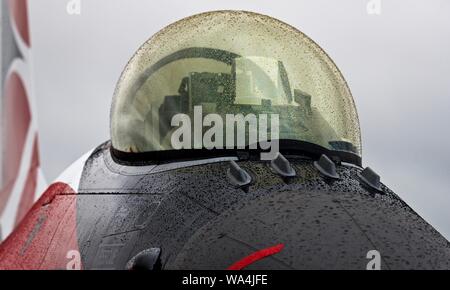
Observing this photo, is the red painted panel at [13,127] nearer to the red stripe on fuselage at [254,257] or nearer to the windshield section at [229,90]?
the windshield section at [229,90]

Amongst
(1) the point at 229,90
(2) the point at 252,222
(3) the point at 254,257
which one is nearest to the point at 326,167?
(1) the point at 229,90

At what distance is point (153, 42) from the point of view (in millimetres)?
6562

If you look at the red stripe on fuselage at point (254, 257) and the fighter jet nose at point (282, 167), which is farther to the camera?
the fighter jet nose at point (282, 167)

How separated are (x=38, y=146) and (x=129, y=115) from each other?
16.8 metres

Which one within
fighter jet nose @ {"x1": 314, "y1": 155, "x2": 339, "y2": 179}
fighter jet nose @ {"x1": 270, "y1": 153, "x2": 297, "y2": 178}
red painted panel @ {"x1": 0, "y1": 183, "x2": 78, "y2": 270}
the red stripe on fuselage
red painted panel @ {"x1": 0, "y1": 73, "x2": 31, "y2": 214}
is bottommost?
red painted panel @ {"x1": 0, "y1": 73, "x2": 31, "y2": 214}

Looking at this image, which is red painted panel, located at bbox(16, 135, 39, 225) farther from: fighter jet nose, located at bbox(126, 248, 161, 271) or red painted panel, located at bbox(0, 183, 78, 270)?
fighter jet nose, located at bbox(126, 248, 161, 271)

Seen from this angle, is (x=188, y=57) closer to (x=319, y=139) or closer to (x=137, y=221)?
(x=319, y=139)

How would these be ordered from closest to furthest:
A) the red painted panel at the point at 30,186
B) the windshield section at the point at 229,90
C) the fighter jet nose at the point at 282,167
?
the fighter jet nose at the point at 282,167 < the windshield section at the point at 229,90 < the red painted panel at the point at 30,186

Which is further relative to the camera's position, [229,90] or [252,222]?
[229,90]

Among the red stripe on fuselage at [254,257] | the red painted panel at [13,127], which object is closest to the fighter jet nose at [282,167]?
the red stripe on fuselage at [254,257]

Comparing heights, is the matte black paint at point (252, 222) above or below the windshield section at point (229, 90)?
below

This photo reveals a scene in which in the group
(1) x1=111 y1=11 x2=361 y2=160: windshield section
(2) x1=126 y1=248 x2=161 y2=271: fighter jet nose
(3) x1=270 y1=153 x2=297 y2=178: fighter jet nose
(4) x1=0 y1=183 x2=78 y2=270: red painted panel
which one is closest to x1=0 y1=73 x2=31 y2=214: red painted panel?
(4) x1=0 y1=183 x2=78 y2=270: red painted panel

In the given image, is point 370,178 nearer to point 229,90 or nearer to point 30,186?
point 229,90
